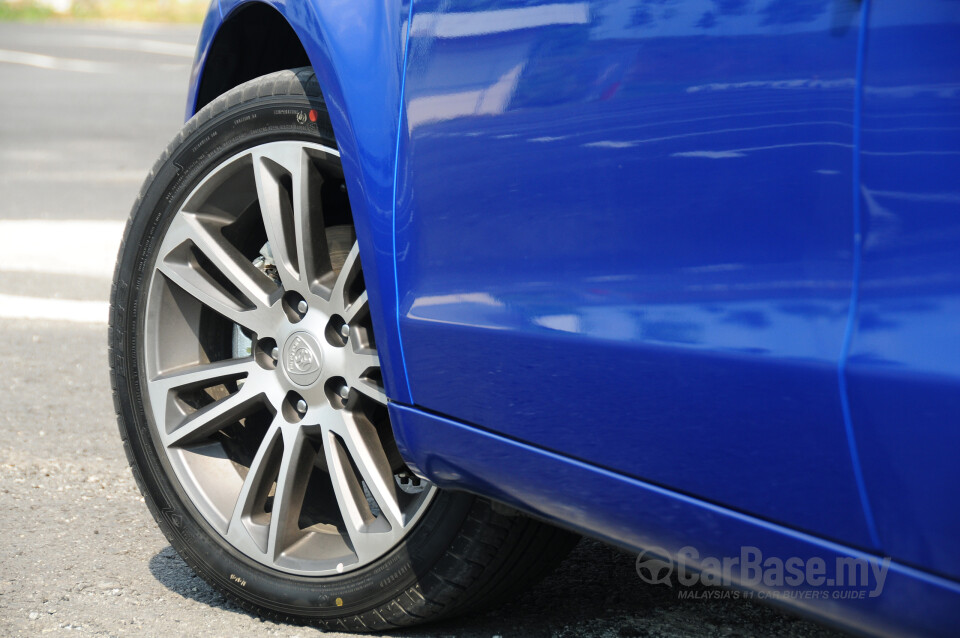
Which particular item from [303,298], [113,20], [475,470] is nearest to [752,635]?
[475,470]

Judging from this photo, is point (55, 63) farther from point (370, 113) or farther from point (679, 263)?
point (679, 263)

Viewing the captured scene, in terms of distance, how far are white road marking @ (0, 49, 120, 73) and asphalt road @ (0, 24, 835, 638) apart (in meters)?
9.38

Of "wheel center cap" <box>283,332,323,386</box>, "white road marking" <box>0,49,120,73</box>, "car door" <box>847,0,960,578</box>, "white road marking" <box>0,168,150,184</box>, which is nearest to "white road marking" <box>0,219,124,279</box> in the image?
"white road marking" <box>0,168,150,184</box>

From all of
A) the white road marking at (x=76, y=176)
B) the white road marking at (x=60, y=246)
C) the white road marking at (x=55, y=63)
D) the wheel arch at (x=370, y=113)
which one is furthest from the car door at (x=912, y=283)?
the white road marking at (x=55, y=63)

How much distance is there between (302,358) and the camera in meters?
2.17

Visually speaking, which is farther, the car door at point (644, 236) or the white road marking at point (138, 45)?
the white road marking at point (138, 45)

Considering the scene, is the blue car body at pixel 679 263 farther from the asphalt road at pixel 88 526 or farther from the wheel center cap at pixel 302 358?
the asphalt road at pixel 88 526

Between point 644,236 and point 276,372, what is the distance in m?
0.97

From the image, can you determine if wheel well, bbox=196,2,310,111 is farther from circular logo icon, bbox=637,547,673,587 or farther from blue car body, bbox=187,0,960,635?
circular logo icon, bbox=637,547,673,587

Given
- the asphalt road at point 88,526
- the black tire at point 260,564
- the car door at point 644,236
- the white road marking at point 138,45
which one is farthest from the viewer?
the white road marking at point 138,45

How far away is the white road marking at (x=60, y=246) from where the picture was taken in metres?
5.45

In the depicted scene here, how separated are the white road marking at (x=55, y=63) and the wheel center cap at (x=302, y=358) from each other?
14924 mm

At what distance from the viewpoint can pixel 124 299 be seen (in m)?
2.46

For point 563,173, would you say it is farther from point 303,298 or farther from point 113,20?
point 113,20
